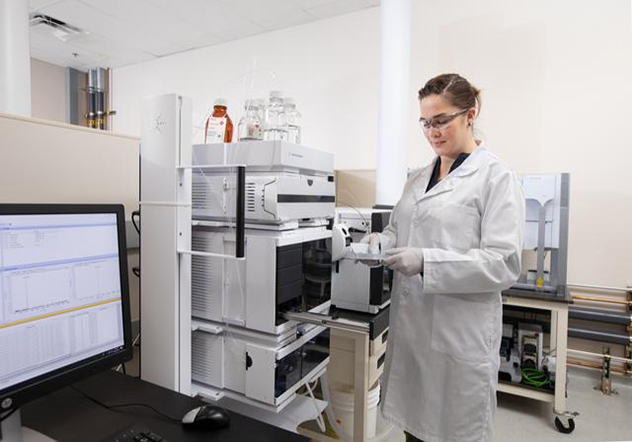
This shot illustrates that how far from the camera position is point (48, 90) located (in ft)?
15.2

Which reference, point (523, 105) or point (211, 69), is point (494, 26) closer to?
point (523, 105)

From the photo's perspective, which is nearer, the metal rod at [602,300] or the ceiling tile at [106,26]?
the metal rod at [602,300]

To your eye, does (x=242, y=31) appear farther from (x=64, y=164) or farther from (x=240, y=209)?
(x=240, y=209)

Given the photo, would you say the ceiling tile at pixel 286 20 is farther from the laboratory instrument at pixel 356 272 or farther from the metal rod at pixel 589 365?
the metal rod at pixel 589 365

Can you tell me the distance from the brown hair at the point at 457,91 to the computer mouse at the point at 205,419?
99 cm

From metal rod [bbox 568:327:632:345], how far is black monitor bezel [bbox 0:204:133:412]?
2586mm

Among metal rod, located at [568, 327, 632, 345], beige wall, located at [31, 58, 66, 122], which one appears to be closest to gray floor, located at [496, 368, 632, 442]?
metal rod, located at [568, 327, 632, 345]

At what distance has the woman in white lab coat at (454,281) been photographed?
103 cm

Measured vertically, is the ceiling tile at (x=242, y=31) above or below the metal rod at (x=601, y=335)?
above

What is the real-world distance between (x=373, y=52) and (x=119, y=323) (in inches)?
112

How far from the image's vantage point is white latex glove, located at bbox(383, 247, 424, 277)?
3.45 feet

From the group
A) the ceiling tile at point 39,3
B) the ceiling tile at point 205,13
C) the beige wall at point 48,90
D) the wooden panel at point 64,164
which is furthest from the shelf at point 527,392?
the beige wall at point 48,90

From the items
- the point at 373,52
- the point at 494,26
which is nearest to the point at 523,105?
the point at 494,26

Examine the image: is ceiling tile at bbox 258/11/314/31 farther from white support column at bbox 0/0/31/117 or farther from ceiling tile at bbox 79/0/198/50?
white support column at bbox 0/0/31/117
